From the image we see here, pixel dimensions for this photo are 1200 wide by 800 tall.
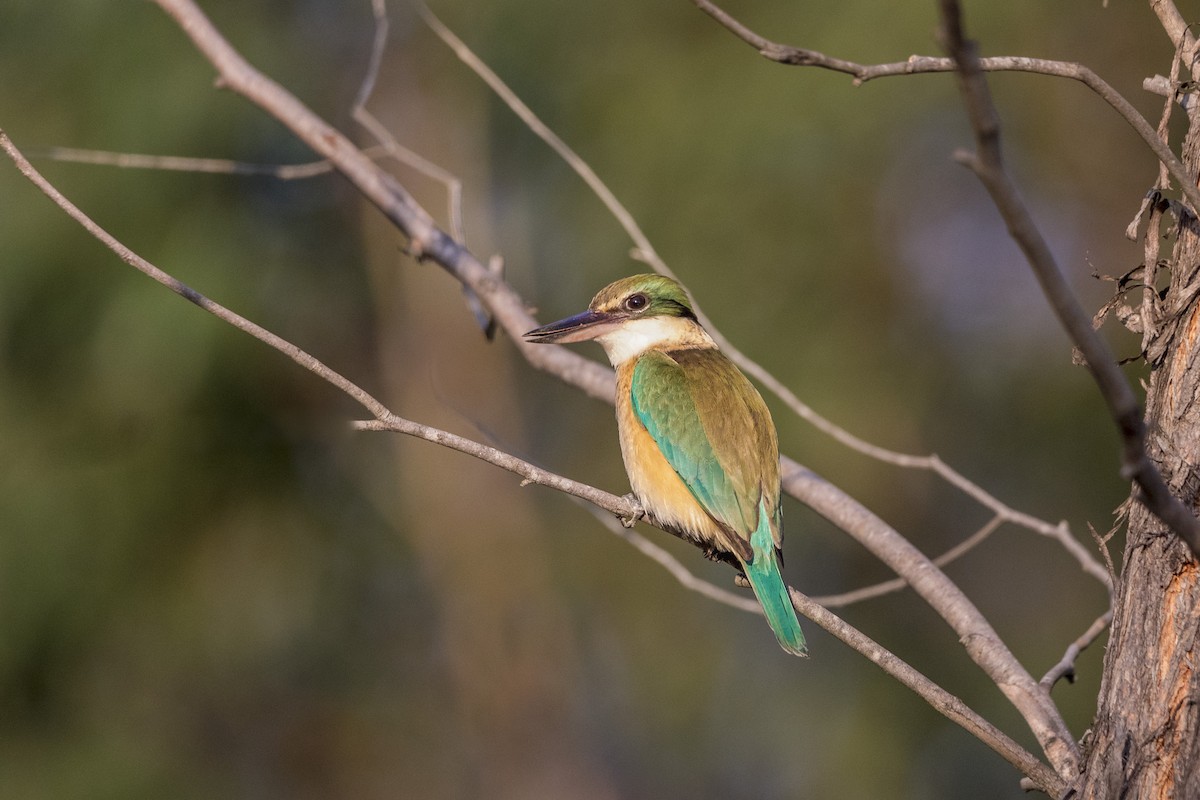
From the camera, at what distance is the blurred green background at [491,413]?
7031 mm

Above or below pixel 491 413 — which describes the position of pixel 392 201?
below

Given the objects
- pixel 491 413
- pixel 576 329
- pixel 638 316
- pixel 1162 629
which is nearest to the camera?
pixel 1162 629

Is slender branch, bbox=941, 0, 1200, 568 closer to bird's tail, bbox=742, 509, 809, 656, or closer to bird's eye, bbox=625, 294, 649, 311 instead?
bird's tail, bbox=742, 509, 809, 656

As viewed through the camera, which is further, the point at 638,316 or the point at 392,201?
the point at 638,316

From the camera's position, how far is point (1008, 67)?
72.7 inches

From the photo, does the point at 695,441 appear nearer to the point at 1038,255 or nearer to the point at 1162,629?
the point at 1162,629

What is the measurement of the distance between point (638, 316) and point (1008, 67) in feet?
6.42

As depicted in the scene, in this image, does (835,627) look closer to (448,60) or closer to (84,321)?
(84,321)

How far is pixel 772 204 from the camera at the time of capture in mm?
7164

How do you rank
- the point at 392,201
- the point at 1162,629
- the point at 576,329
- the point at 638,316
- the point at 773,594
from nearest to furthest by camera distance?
the point at 1162,629 < the point at 773,594 < the point at 392,201 < the point at 576,329 < the point at 638,316

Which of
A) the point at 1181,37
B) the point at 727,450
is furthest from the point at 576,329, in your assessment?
the point at 1181,37

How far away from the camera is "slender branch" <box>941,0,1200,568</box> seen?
40.6 inches

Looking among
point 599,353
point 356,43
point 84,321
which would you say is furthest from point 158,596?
point 356,43

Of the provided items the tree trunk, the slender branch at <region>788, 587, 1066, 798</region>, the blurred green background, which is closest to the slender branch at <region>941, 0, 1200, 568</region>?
the tree trunk
